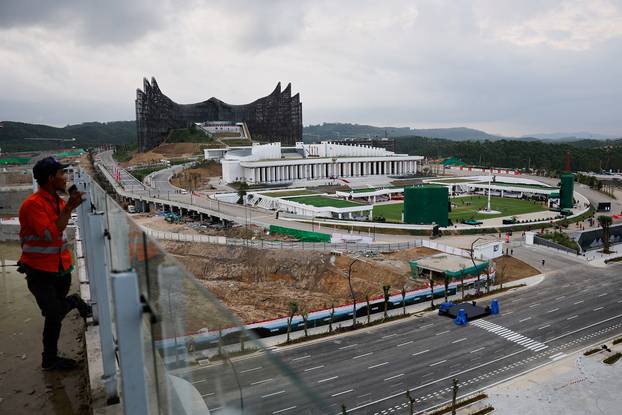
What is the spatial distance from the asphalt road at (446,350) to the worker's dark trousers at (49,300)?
8.31 m

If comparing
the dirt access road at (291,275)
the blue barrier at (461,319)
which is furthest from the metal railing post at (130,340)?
the dirt access road at (291,275)

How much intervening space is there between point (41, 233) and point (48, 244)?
84 millimetres

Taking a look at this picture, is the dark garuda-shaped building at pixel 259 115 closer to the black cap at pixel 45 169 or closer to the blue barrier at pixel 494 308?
the blue barrier at pixel 494 308

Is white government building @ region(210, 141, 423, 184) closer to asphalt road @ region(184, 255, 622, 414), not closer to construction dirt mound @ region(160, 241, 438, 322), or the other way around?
construction dirt mound @ region(160, 241, 438, 322)

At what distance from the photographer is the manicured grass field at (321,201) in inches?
1334

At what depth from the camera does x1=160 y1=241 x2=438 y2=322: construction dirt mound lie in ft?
66.2

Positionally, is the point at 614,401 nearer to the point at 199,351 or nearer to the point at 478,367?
the point at 478,367

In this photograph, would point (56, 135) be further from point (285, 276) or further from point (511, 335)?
point (511, 335)

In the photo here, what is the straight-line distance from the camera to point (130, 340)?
5.42ft

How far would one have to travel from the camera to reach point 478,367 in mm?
13727

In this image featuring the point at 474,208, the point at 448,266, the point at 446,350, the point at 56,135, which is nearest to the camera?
the point at 446,350

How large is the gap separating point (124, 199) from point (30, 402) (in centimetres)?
3922

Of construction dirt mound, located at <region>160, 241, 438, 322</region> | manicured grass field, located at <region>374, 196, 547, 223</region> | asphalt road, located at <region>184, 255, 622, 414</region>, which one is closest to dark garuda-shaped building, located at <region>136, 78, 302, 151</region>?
manicured grass field, located at <region>374, 196, 547, 223</region>

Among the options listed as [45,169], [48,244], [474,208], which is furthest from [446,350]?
[474,208]
